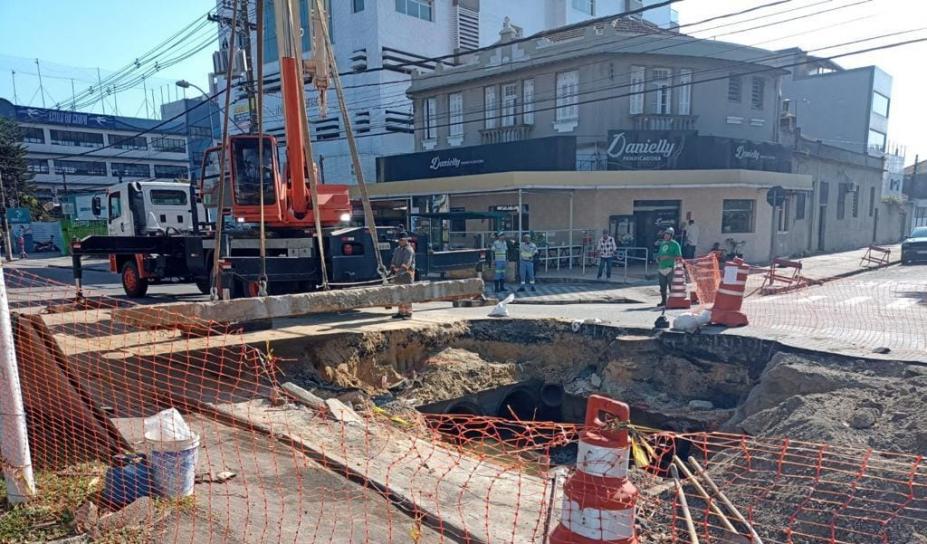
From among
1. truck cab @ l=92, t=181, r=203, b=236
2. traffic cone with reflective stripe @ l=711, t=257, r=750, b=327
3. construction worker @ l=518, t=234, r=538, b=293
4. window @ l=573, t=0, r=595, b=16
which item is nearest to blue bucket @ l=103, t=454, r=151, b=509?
traffic cone with reflective stripe @ l=711, t=257, r=750, b=327

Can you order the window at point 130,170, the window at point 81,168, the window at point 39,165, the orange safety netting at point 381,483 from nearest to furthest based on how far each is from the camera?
the orange safety netting at point 381,483
the window at point 39,165
the window at point 81,168
the window at point 130,170

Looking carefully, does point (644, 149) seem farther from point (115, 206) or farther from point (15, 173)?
point (15, 173)

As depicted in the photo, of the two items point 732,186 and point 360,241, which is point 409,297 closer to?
point 360,241

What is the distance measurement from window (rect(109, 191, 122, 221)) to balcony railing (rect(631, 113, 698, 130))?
57.3 feet

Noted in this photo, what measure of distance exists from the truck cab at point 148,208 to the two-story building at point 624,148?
872 centimetres

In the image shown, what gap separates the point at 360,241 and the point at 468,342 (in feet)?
8.81

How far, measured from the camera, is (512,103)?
76.7 ft

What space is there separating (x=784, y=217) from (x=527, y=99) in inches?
475

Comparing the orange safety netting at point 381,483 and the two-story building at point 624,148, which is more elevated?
the two-story building at point 624,148

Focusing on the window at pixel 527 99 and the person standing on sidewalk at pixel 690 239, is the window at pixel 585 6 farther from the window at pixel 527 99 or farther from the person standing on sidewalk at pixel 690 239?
the person standing on sidewalk at pixel 690 239

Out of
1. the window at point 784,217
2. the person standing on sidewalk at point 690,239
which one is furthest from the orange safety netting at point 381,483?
the window at point 784,217

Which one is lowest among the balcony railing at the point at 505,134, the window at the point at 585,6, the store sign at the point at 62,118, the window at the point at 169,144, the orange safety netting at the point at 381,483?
the orange safety netting at the point at 381,483

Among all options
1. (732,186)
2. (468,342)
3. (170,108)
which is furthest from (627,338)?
(170,108)

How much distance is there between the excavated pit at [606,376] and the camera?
5.86m
